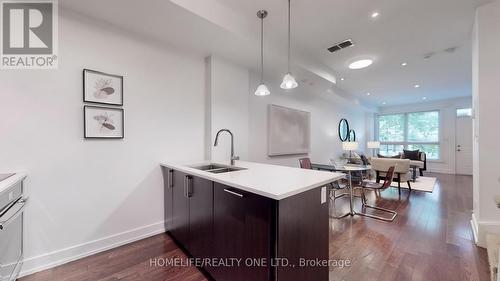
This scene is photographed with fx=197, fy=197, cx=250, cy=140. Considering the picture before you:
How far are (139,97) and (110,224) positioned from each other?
152 centimetres

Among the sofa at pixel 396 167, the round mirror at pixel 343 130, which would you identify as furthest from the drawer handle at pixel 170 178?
the round mirror at pixel 343 130

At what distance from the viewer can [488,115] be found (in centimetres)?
221

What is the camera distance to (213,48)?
282cm

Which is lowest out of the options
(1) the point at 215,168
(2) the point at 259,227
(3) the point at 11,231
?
(3) the point at 11,231

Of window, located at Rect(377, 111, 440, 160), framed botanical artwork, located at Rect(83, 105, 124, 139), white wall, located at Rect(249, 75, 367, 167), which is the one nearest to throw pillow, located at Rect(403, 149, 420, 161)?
window, located at Rect(377, 111, 440, 160)

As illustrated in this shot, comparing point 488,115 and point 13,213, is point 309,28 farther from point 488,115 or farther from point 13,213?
point 13,213

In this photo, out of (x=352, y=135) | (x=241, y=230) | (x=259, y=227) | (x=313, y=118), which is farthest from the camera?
(x=352, y=135)

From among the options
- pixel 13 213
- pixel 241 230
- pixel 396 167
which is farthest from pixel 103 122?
pixel 396 167

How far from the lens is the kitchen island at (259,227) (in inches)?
47.7

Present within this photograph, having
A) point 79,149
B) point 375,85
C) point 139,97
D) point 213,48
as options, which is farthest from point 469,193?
point 79,149

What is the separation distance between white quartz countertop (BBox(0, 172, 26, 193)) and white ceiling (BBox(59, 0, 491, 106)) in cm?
167

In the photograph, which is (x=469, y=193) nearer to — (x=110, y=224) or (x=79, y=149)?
(x=110, y=224)

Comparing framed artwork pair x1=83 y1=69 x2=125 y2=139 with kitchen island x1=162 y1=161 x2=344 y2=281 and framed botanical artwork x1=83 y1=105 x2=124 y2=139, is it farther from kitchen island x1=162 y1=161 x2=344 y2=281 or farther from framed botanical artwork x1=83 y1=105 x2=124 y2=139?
kitchen island x1=162 y1=161 x2=344 y2=281

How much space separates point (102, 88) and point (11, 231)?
4.75 feet
